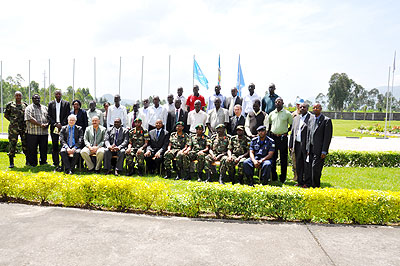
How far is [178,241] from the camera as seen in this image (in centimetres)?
394

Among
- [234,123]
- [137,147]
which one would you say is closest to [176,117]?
[137,147]

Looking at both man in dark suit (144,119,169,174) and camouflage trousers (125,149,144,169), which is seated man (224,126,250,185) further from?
camouflage trousers (125,149,144,169)

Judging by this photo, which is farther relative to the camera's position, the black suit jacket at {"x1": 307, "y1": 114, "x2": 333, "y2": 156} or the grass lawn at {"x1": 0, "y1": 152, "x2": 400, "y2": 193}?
the grass lawn at {"x1": 0, "y1": 152, "x2": 400, "y2": 193}

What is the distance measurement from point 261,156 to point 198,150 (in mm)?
1666

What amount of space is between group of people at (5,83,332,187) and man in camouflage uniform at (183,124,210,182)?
2 centimetres

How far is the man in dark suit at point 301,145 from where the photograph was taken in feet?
22.9

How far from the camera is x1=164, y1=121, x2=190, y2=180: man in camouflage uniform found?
7582 millimetres

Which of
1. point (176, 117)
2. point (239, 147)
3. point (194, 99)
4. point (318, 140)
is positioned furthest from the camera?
point (194, 99)

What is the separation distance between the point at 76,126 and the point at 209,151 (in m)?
3.95

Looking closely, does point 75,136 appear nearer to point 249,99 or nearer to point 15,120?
point 15,120

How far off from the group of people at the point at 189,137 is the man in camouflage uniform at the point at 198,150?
15mm

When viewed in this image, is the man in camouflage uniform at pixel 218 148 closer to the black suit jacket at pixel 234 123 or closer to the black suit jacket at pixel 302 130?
the black suit jacket at pixel 234 123

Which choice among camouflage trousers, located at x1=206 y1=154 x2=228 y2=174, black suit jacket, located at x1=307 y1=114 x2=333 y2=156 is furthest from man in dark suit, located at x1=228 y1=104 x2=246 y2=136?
black suit jacket, located at x1=307 y1=114 x2=333 y2=156

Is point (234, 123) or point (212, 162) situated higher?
point (234, 123)
